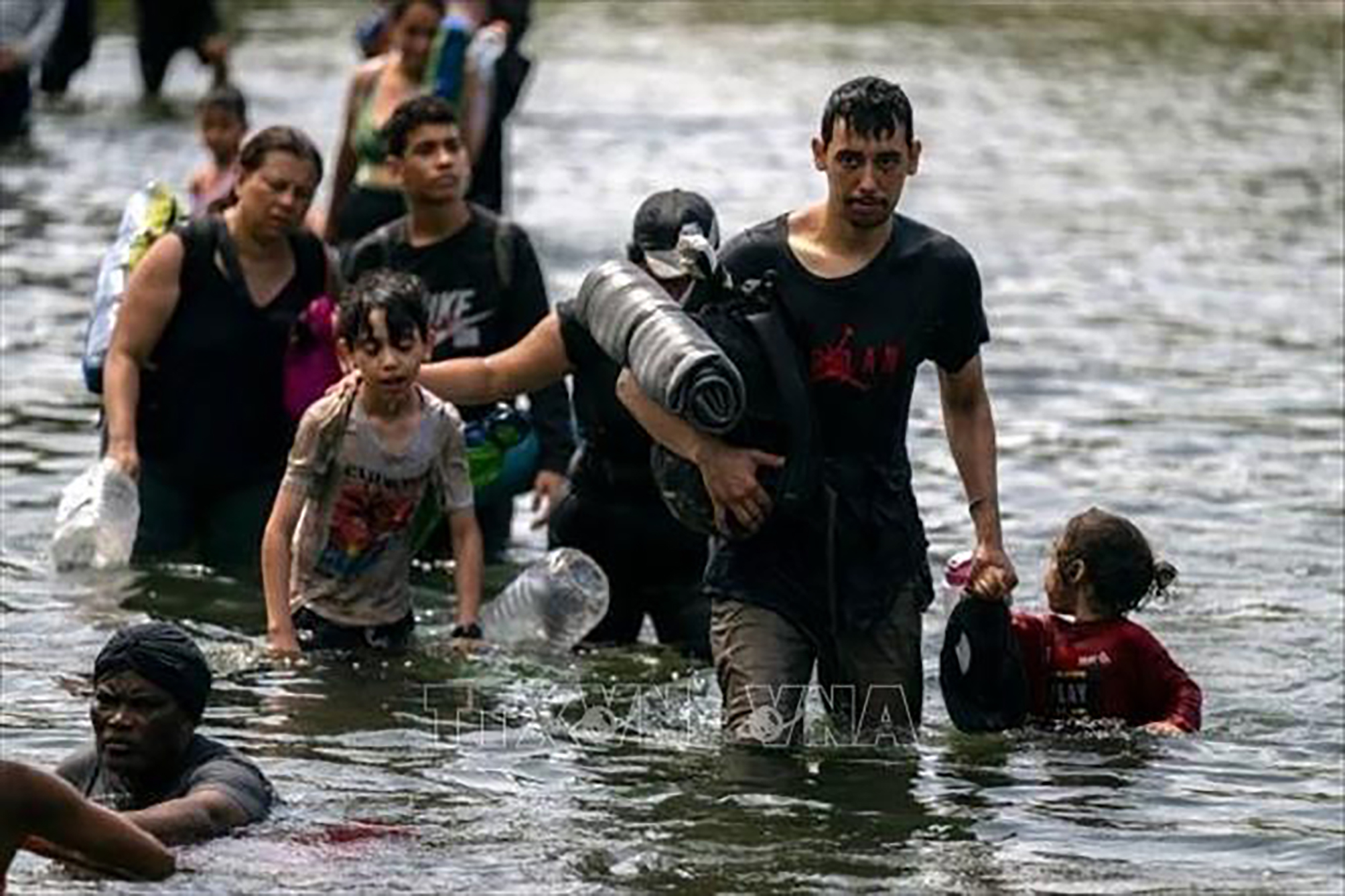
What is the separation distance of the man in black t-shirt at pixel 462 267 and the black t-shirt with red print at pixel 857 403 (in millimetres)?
2605

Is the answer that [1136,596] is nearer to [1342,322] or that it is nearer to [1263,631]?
[1263,631]

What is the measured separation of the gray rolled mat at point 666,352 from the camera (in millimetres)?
9188

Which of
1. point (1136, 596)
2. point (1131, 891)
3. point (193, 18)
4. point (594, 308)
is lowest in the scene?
point (1131, 891)

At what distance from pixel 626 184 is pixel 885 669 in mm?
15552

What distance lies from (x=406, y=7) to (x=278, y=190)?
4694 mm

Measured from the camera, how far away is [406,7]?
16.7 meters

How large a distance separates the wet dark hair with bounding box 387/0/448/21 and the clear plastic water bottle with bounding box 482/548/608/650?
5166 millimetres

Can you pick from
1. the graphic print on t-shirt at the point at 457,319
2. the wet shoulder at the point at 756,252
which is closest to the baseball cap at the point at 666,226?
the wet shoulder at the point at 756,252

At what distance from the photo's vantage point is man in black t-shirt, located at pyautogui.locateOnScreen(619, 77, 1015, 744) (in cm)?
945

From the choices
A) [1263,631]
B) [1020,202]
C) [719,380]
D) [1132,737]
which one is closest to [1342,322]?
[1020,202]

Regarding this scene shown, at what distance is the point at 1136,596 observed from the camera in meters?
10.4

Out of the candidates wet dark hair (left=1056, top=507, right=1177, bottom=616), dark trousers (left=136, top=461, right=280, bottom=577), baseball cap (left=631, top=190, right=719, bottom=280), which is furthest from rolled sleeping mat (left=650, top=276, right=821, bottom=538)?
dark trousers (left=136, top=461, right=280, bottom=577)

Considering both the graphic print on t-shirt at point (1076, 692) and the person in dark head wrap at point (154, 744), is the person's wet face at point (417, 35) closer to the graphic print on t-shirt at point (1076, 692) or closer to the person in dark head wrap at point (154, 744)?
the graphic print on t-shirt at point (1076, 692)

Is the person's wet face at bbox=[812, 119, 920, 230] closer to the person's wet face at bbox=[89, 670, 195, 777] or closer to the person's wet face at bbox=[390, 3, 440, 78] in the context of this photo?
the person's wet face at bbox=[89, 670, 195, 777]
